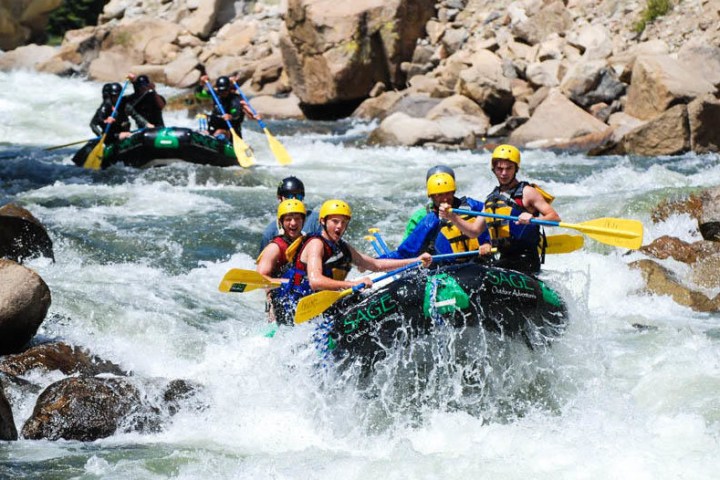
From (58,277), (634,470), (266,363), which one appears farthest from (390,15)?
(634,470)

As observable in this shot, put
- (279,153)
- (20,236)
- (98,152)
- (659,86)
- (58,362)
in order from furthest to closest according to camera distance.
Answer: (659,86) → (279,153) → (98,152) → (20,236) → (58,362)

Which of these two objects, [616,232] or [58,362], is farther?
[616,232]

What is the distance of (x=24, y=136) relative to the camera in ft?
58.0

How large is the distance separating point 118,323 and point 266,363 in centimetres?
167

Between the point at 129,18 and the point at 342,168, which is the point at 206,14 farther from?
the point at 342,168

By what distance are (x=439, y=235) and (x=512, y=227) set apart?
0.49m

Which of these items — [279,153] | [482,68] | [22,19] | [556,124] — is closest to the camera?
[279,153]

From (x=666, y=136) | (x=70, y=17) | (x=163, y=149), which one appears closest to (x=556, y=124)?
(x=666, y=136)

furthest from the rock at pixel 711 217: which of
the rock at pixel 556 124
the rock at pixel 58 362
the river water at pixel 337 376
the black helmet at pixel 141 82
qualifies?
the black helmet at pixel 141 82

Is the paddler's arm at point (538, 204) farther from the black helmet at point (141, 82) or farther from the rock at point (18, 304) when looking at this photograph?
the black helmet at point (141, 82)

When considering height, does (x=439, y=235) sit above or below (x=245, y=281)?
above

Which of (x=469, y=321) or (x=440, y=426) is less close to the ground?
(x=469, y=321)

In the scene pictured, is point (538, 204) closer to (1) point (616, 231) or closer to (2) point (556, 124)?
(1) point (616, 231)

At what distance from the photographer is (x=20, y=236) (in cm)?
843
